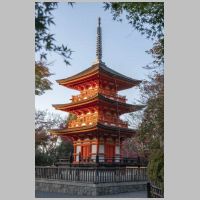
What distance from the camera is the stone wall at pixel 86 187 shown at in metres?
8.62

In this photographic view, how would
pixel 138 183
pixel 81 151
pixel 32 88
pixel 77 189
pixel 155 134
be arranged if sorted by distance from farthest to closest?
pixel 81 151
pixel 138 183
pixel 77 189
pixel 155 134
pixel 32 88

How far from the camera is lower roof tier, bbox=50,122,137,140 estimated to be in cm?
1202

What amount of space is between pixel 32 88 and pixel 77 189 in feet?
15.5

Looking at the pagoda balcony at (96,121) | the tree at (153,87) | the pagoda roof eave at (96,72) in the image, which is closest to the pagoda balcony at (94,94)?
the pagoda roof eave at (96,72)

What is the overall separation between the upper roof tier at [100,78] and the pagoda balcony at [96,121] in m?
1.40

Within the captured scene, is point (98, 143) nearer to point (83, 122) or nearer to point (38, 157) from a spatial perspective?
point (83, 122)

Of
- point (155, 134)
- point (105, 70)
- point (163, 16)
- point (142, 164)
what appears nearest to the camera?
point (163, 16)

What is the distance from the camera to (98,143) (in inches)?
493

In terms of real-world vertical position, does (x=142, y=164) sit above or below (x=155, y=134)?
below

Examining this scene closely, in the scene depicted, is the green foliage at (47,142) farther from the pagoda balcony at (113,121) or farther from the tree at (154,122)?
the tree at (154,122)

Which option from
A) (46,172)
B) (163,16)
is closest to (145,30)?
(163,16)

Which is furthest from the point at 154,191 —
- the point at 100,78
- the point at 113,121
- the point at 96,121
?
the point at 100,78

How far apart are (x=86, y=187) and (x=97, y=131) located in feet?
12.1

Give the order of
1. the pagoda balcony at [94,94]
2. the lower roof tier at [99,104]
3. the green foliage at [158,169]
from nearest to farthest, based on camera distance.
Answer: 1. the green foliage at [158,169]
2. the lower roof tier at [99,104]
3. the pagoda balcony at [94,94]
